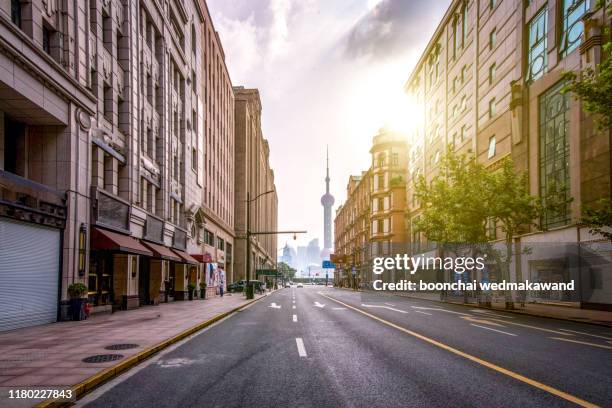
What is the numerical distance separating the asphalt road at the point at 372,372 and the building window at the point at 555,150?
54.8ft

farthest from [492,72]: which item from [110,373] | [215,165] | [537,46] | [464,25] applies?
[110,373]

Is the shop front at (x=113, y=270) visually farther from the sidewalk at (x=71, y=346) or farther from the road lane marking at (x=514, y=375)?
the road lane marking at (x=514, y=375)

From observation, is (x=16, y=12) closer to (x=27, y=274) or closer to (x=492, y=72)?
(x=27, y=274)

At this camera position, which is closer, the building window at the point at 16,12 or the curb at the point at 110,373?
the curb at the point at 110,373

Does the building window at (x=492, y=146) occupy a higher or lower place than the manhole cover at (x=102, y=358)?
higher

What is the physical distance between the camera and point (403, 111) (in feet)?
238

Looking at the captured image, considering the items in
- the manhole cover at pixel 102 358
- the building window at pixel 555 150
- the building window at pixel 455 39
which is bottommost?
the manhole cover at pixel 102 358

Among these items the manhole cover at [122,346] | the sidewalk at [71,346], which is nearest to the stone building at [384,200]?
the sidewalk at [71,346]

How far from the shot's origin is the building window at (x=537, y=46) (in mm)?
31000

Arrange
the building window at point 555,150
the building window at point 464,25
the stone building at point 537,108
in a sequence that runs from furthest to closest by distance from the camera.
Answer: the building window at point 464,25 → the building window at point 555,150 → the stone building at point 537,108

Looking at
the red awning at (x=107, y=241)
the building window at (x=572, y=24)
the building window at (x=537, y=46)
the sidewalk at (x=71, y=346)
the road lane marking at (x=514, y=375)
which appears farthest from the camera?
the building window at (x=537, y=46)

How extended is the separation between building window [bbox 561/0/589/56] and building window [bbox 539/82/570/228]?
7.63ft

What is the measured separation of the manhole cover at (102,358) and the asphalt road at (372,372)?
2.07ft

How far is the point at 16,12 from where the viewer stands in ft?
50.2
